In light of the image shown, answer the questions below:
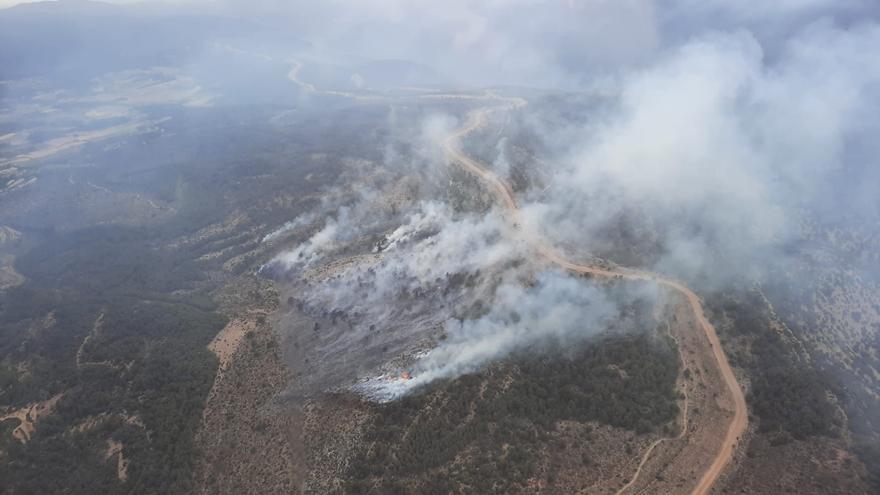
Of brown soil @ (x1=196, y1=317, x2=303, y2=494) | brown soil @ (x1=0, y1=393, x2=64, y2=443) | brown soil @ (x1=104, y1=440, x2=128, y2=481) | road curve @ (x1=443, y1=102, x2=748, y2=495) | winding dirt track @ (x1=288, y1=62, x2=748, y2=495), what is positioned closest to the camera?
winding dirt track @ (x1=288, y1=62, x2=748, y2=495)

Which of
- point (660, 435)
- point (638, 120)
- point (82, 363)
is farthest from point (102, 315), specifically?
point (638, 120)

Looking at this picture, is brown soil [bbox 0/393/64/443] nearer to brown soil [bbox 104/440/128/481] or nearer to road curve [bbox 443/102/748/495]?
brown soil [bbox 104/440/128/481]

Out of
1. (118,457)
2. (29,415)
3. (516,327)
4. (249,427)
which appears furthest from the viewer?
(516,327)

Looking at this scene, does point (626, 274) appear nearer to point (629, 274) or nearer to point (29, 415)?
point (629, 274)

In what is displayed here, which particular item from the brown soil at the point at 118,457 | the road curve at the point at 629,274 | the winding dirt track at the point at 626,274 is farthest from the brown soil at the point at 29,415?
the road curve at the point at 629,274

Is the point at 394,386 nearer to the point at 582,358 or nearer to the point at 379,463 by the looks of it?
the point at 379,463

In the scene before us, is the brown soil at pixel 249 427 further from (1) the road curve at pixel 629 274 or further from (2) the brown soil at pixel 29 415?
(1) the road curve at pixel 629 274

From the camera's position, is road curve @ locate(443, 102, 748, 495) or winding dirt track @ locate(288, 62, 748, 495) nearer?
winding dirt track @ locate(288, 62, 748, 495)

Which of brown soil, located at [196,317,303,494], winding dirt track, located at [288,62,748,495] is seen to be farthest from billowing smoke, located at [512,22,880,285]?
brown soil, located at [196,317,303,494]

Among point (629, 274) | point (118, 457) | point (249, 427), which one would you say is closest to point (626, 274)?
point (629, 274)
